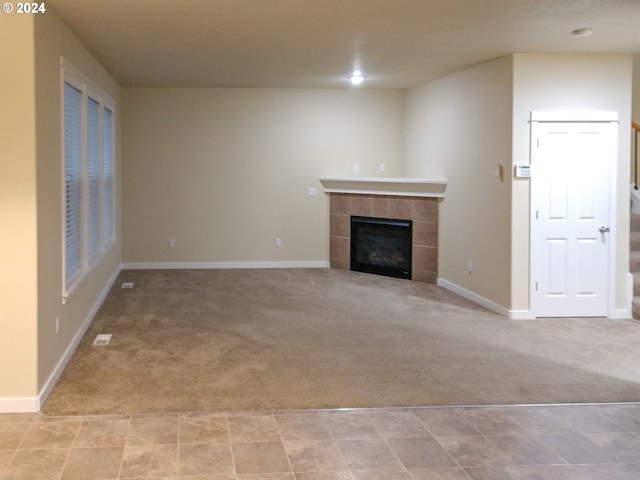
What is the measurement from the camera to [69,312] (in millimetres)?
5051

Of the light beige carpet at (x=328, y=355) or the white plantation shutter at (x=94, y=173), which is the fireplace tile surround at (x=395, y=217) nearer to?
the light beige carpet at (x=328, y=355)

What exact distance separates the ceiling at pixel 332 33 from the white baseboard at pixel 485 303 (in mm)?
2449

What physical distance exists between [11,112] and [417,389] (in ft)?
9.80

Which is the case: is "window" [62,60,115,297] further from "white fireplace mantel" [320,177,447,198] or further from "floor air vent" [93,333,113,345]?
"white fireplace mantel" [320,177,447,198]

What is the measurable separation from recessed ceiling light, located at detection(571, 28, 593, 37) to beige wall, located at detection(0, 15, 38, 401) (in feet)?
13.1

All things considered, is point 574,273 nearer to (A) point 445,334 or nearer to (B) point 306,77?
(A) point 445,334

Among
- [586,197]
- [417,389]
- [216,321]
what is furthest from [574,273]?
[216,321]

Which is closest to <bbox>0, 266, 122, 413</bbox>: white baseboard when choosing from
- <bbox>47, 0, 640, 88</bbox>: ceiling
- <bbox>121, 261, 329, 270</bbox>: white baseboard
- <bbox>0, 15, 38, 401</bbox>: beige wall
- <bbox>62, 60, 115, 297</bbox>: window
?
<bbox>0, 15, 38, 401</bbox>: beige wall

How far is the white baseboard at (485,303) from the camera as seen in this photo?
6473 mm

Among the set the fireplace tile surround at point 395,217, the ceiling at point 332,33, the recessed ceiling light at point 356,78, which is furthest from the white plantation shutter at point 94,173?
the fireplace tile surround at point 395,217

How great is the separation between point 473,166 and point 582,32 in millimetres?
2154

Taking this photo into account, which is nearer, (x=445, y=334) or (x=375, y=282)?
(x=445, y=334)

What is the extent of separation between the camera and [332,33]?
215 inches

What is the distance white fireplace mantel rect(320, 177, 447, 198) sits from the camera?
8.30m
